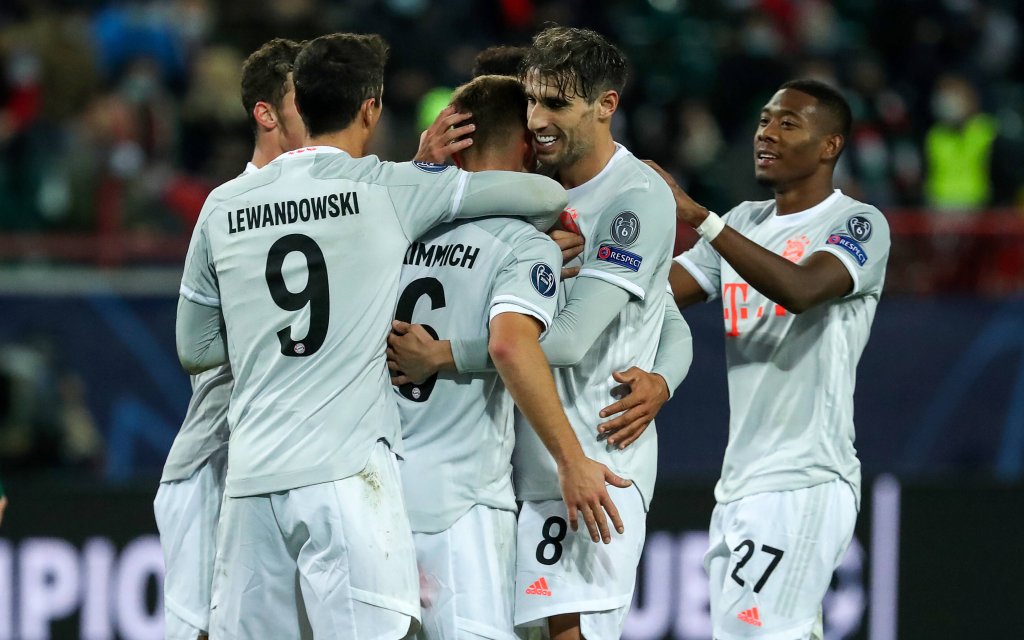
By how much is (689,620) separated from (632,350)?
Answer: 3646mm

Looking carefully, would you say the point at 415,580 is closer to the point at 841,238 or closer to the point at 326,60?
the point at 326,60

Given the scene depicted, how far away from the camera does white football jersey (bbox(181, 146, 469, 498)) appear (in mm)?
3986

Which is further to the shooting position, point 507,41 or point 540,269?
point 507,41

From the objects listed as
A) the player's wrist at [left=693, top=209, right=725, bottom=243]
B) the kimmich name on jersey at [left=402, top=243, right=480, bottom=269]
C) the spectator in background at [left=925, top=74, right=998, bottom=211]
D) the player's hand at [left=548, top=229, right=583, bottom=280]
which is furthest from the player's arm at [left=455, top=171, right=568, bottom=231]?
the spectator in background at [left=925, top=74, right=998, bottom=211]

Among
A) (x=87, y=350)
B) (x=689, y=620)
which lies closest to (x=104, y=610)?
(x=87, y=350)

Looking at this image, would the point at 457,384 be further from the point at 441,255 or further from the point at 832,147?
the point at 832,147

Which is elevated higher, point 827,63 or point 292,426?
point 827,63

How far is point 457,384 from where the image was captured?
424cm

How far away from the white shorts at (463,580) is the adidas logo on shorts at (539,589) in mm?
125

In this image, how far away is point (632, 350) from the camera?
14.7ft

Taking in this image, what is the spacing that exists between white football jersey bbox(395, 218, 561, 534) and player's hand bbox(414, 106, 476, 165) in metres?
0.21

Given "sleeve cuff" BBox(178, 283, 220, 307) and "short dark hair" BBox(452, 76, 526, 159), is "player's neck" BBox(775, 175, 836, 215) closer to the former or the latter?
"short dark hair" BBox(452, 76, 526, 159)

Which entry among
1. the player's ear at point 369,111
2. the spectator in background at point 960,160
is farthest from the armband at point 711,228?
the spectator in background at point 960,160

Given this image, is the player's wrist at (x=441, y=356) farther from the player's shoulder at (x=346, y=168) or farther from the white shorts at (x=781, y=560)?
the white shorts at (x=781, y=560)
